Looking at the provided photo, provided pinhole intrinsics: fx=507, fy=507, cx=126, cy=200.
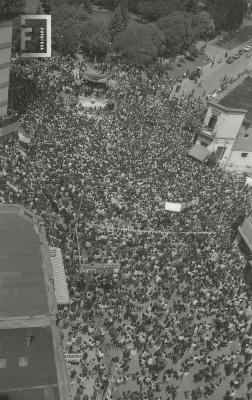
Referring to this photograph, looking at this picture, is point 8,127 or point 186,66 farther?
point 186,66

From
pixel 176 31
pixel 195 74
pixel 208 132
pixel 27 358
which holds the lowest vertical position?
pixel 195 74

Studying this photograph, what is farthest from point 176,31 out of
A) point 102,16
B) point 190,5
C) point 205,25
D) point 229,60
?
point 190,5

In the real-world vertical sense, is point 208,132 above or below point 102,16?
above

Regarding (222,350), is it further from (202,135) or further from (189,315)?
(202,135)

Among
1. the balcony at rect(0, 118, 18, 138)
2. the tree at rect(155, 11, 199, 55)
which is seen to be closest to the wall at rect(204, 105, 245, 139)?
the balcony at rect(0, 118, 18, 138)

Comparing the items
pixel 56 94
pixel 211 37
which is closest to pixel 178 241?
pixel 56 94

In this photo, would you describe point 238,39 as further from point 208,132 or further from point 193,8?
point 208,132

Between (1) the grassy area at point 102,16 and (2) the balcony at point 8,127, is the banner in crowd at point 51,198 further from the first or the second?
(1) the grassy area at point 102,16
